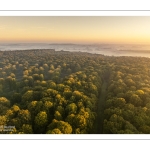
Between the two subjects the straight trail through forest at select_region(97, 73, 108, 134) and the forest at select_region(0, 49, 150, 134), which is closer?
the forest at select_region(0, 49, 150, 134)

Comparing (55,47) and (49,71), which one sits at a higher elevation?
(55,47)

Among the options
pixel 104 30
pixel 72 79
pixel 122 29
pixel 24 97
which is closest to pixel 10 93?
pixel 24 97

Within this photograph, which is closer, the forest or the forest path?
the forest

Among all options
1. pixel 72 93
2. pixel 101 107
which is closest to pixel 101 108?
pixel 101 107

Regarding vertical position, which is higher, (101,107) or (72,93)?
(72,93)

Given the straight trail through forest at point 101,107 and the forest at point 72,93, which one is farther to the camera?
the straight trail through forest at point 101,107

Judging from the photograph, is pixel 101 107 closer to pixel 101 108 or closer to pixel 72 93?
pixel 101 108
